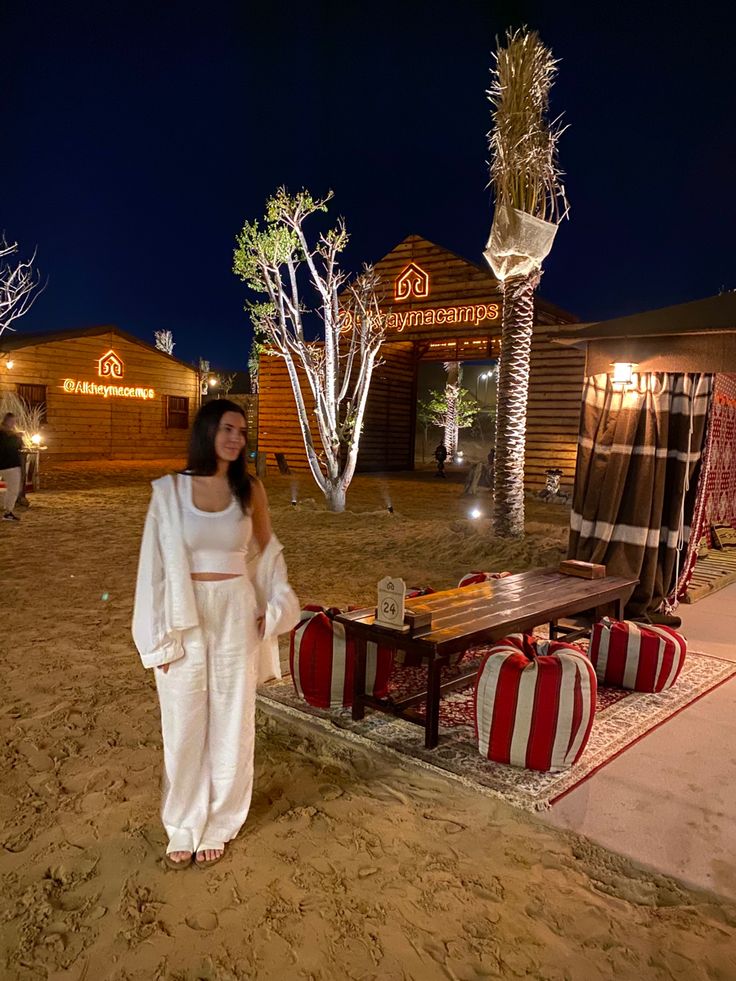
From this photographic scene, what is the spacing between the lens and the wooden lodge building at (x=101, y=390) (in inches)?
977

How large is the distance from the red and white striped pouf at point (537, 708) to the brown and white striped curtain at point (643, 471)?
3.21 meters

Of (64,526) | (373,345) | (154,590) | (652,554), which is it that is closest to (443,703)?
(154,590)

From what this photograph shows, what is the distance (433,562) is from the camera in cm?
908

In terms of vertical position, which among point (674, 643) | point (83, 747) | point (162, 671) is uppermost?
point (162, 671)

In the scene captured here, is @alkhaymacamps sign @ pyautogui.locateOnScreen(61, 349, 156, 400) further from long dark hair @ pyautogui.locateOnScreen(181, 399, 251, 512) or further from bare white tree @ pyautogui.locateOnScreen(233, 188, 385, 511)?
long dark hair @ pyautogui.locateOnScreen(181, 399, 251, 512)

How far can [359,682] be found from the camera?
13.4 feet

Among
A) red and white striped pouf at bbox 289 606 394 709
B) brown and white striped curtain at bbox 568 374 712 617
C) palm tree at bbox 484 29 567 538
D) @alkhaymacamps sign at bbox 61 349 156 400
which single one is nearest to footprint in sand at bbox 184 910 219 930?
red and white striped pouf at bbox 289 606 394 709

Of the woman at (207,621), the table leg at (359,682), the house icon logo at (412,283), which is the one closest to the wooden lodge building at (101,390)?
the house icon logo at (412,283)

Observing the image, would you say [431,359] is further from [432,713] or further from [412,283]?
[432,713]

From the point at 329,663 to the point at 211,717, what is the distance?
149 centimetres

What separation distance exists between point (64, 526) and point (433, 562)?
21.3 ft

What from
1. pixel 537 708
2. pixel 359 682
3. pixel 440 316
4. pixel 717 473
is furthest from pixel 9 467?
pixel 440 316

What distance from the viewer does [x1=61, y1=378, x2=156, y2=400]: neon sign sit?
1021 inches

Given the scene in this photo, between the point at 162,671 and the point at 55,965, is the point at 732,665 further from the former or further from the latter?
the point at 55,965
